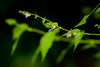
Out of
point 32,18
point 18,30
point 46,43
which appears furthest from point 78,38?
point 32,18

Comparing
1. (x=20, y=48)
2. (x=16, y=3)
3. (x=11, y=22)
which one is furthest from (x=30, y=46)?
(x=11, y=22)

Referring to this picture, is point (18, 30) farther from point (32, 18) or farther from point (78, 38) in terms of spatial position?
point (32, 18)

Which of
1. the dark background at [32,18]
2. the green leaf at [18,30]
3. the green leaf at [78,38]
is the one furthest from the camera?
the dark background at [32,18]

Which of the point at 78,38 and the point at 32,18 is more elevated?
the point at 32,18

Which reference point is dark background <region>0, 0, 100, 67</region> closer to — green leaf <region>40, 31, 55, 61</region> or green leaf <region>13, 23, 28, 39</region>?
green leaf <region>13, 23, 28, 39</region>

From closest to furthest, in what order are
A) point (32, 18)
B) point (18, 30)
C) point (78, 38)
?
point (78, 38) → point (18, 30) → point (32, 18)

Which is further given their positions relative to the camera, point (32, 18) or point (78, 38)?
point (32, 18)

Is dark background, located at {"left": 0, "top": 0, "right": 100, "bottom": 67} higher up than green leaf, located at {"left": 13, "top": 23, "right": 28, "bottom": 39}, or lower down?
higher up

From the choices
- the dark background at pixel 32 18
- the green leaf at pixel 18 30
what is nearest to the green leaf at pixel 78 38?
the green leaf at pixel 18 30

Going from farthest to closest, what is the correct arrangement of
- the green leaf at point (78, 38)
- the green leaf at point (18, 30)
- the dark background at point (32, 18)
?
1. the dark background at point (32, 18)
2. the green leaf at point (18, 30)
3. the green leaf at point (78, 38)

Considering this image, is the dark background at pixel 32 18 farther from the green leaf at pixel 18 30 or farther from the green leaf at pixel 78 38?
the green leaf at pixel 78 38

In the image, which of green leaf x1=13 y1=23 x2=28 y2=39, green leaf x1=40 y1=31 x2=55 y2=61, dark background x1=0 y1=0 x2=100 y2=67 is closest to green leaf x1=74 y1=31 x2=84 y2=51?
green leaf x1=40 y1=31 x2=55 y2=61

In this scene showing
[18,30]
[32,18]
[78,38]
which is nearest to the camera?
[78,38]
